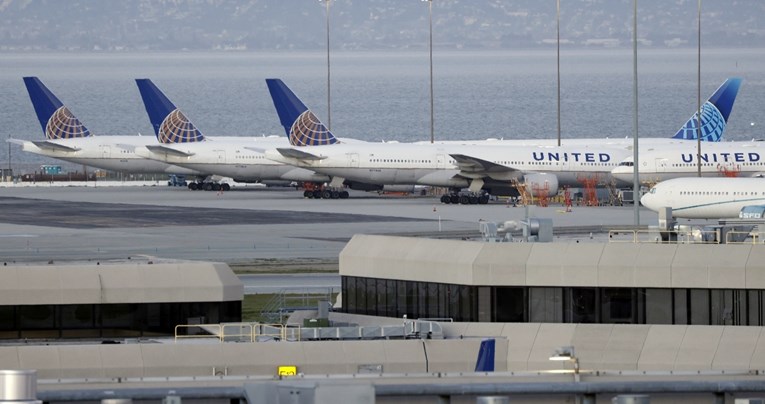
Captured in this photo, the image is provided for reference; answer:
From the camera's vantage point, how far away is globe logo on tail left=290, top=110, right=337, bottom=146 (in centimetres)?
13450

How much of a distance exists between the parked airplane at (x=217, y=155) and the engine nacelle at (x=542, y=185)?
17.8 metres

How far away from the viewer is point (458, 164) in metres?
123

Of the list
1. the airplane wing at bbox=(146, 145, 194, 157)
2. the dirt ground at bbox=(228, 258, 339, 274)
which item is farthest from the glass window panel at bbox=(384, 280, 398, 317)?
the airplane wing at bbox=(146, 145, 194, 157)

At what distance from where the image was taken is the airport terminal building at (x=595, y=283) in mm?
39312

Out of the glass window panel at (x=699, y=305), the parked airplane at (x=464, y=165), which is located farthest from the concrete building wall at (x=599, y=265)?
the parked airplane at (x=464, y=165)

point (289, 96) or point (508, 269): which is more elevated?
point (289, 96)

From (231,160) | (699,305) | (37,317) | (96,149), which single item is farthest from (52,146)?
(699,305)

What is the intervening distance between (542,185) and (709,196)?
29.3m

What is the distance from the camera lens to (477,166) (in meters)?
122

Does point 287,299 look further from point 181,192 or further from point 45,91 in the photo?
point 45,91

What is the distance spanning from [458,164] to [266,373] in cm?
8785

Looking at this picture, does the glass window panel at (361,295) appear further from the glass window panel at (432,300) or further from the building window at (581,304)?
the building window at (581,304)

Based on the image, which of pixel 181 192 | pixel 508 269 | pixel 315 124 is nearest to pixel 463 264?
pixel 508 269

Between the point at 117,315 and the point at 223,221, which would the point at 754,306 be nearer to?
the point at 117,315
